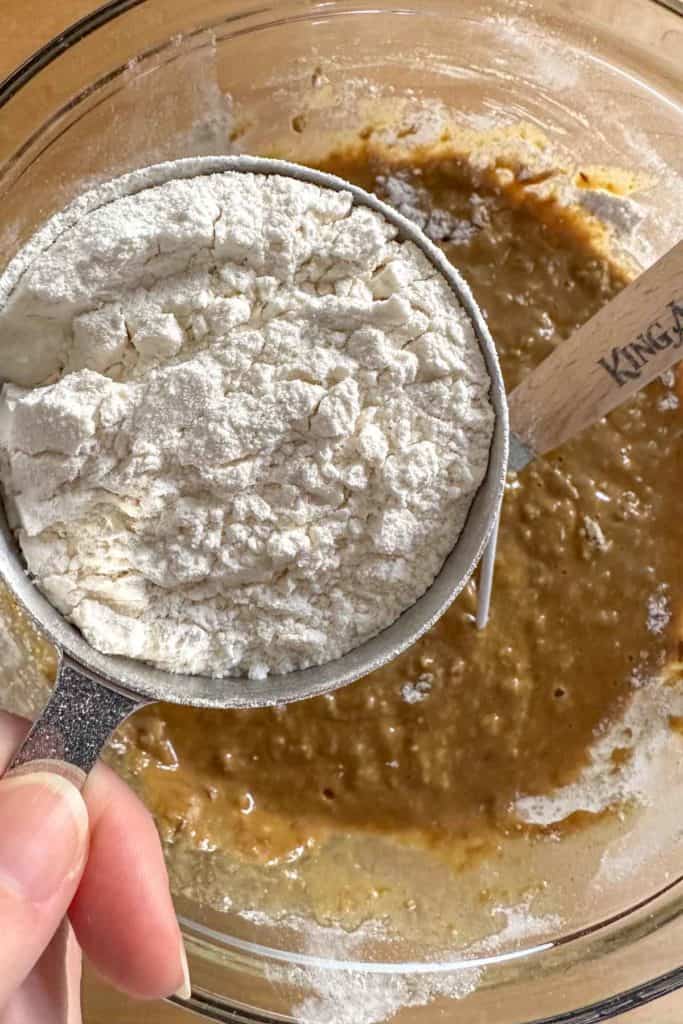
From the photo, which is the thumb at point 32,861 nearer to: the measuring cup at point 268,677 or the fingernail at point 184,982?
the measuring cup at point 268,677

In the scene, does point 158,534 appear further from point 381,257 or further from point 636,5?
point 636,5

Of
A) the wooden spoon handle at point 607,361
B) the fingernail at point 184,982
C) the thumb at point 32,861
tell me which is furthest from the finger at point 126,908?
the wooden spoon handle at point 607,361

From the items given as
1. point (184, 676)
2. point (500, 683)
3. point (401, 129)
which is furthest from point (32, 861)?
point (401, 129)

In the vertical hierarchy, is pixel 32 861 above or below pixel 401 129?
below

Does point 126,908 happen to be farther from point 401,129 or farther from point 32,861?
point 401,129

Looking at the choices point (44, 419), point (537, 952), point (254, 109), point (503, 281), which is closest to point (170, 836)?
point (537, 952)

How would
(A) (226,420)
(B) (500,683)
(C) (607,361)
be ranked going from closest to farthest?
1. (A) (226,420)
2. (C) (607,361)
3. (B) (500,683)
